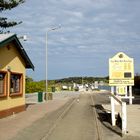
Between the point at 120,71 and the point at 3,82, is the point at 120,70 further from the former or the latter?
the point at 3,82

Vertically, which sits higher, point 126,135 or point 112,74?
point 112,74

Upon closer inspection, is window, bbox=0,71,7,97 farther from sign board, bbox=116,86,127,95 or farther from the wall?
sign board, bbox=116,86,127,95

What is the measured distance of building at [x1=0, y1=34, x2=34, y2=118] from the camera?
83.3 ft

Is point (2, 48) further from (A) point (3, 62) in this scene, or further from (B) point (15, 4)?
(B) point (15, 4)

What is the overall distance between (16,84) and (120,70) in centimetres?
697

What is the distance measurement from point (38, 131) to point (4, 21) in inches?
843

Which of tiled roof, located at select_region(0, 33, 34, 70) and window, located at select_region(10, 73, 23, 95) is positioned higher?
tiled roof, located at select_region(0, 33, 34, 70)

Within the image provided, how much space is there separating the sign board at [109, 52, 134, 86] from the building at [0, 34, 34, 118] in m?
6.05

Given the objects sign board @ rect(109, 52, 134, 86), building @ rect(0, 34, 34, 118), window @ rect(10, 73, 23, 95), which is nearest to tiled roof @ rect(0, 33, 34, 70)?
building @ rect(0, 34, 34, 118)

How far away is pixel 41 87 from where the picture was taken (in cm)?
7531

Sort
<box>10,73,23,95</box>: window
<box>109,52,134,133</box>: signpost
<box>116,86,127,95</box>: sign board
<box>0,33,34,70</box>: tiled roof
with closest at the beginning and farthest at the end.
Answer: <box>0,33,34,70</box>: tiled roof < <box>10,73,23,95</box>: window < <box>109,52,134,133</box>: signpost < <box>116,86,127,95</box>: sign board

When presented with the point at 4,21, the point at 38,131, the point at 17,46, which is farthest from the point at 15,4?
the point at 38,131

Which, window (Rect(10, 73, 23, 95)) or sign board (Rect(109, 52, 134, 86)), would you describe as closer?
window (Rect(10, 73, 23, 95))

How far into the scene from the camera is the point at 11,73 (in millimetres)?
27438
